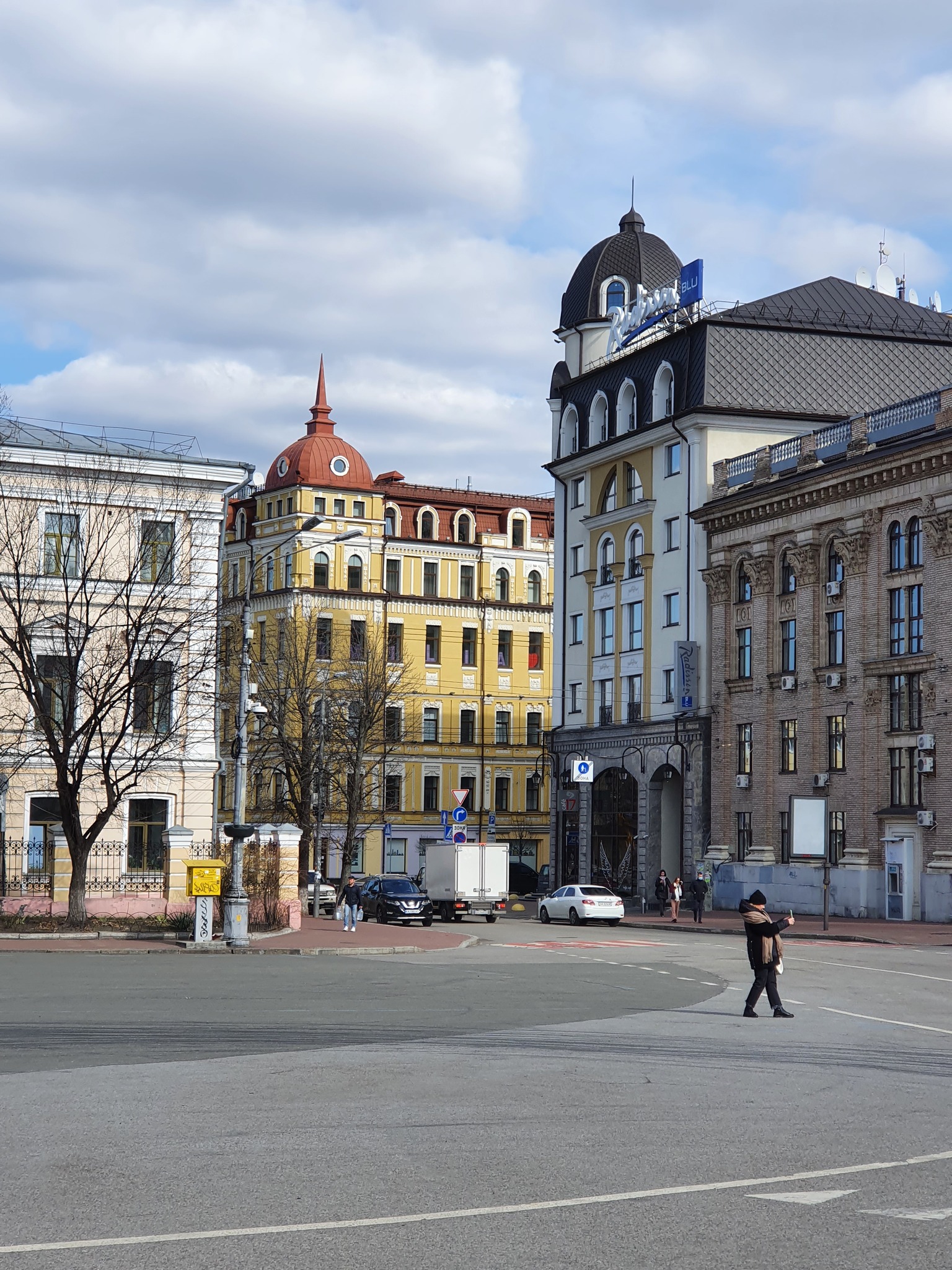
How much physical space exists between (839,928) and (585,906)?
813 centimetres

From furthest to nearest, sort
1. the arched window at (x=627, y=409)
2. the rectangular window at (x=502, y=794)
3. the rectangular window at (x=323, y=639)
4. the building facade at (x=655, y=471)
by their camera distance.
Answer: the rectangular window at (x=502, y=794) < the rectangular window at (x=323, y=639) < the arched window at (x=627, y=409) < the building facade at (x=655, y=471)

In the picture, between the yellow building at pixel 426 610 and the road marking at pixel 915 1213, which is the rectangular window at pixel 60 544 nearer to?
the road marking at pixel 915 1213

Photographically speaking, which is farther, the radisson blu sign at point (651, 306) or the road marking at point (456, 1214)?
the radisson blu sign at point (651, 306)

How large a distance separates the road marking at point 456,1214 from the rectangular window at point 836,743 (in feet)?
151

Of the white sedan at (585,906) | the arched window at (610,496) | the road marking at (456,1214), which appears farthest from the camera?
the arched window at (610,496)

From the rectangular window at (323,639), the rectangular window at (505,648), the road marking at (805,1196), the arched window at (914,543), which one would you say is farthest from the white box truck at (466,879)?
the road marking at (805,1196)

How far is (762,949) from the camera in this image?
19594mm

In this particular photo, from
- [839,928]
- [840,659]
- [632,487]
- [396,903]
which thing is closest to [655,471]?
[632,487]

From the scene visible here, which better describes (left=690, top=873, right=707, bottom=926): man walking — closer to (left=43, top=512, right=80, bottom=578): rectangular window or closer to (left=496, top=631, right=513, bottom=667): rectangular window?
(left=43, top=512, right=80, bottom=578): rectangular window

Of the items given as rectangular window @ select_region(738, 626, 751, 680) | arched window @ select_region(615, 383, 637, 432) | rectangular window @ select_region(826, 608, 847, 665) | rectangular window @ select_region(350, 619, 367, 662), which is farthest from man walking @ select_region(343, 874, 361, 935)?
arched window @ select_region(615, 383, 637, 432)

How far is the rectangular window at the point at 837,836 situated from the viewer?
5488 cm

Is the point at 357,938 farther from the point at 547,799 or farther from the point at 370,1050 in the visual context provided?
the point at 547,799

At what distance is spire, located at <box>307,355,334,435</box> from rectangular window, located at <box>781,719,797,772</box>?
38304 mm

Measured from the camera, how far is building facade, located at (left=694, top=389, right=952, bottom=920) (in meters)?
50.6
